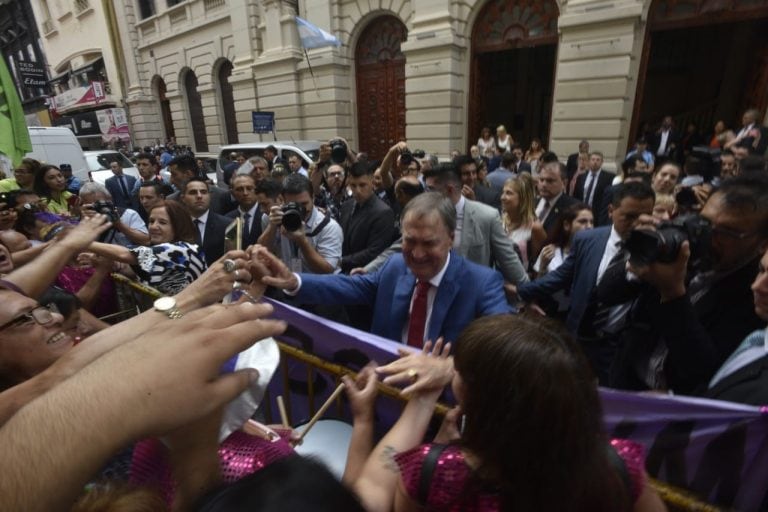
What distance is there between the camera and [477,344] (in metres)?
0.97

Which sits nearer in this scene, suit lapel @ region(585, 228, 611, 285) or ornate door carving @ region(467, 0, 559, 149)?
suit lapel @ region(585, 228, 611, 285)

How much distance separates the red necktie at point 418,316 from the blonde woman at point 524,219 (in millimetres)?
1992

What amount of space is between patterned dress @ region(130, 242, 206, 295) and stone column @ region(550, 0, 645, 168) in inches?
355

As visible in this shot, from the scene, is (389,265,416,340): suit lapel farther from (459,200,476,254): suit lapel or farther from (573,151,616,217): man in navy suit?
(573,151,616,217): man in navy suit

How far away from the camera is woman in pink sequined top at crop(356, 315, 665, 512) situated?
0.86 metres

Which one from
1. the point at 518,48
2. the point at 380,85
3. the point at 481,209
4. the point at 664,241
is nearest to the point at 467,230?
the point at 481,209

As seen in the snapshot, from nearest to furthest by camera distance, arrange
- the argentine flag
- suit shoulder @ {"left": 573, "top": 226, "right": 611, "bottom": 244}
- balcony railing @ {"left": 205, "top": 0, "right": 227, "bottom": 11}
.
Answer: suit shoulder @ {"left": 573, "top": 226, "right": 611, "bottom": 244} → the argentine flag → balcony railing @ {"left": 205, "top": 0, "right": 227, "bottom": 11}

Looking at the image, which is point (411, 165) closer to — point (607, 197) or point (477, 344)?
point (607, 197)

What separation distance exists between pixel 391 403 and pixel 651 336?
125 centimetres

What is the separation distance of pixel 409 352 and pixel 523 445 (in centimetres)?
75

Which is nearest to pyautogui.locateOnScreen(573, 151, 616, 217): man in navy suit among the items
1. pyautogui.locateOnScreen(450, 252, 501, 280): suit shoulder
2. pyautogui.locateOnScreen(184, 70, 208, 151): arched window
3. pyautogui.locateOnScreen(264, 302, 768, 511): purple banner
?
pyautogui.locateOnScreen(450, 252, 501, 280): suit shoulder

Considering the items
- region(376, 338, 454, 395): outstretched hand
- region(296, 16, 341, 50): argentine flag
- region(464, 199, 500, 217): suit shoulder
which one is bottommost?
region(376, 338, 454, 395): outstretched hand

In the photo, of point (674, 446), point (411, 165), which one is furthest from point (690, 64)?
point (674, 446)

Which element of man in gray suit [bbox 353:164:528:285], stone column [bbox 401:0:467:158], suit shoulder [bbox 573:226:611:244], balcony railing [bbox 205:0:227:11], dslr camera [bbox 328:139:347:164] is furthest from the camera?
balcony railing [bbox 205:0:227:11]
